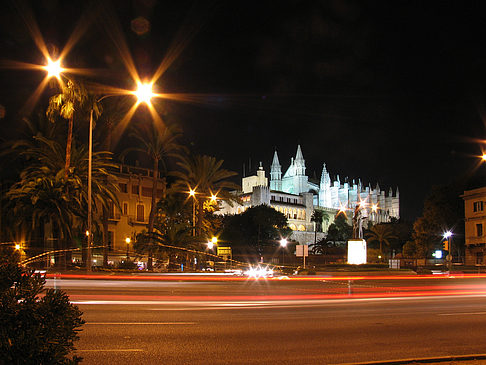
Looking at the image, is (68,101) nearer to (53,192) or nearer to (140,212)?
(53,192)

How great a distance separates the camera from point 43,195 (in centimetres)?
3284

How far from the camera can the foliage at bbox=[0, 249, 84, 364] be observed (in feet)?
13.6

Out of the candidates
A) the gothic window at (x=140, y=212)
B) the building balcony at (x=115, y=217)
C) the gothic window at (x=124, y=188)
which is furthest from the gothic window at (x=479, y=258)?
the gothic window at (x=124, y=188)

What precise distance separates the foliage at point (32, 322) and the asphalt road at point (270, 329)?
113 inches

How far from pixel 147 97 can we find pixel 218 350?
18534 millimetres

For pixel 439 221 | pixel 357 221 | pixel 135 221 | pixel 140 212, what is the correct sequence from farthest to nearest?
pixel 439 221
pixel 140 212
pixel 135 221
pixel 357 221

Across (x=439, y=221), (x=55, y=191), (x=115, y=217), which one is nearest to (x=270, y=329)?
(x=55, y=191)

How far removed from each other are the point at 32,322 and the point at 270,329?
20.7 feet

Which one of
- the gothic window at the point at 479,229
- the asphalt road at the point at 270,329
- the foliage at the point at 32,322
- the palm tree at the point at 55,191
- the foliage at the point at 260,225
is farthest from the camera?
the foliage at the point at 260,225

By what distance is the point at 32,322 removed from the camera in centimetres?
436

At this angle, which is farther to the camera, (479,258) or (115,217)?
(479,258)

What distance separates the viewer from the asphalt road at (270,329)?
7.70 metres

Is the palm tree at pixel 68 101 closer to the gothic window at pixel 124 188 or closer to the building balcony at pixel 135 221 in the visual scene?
the gothic window at pixel 124 188

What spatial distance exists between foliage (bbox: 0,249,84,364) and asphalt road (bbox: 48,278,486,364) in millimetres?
2880
